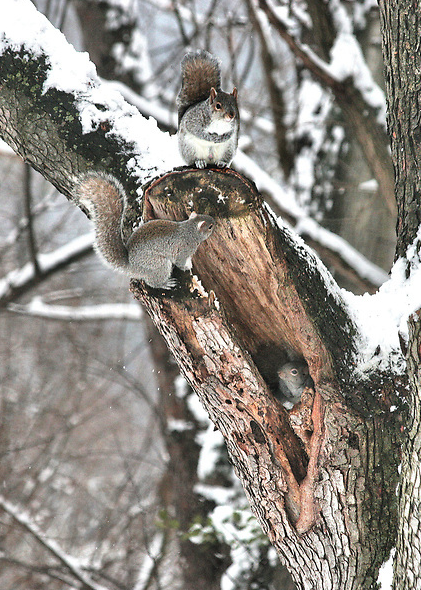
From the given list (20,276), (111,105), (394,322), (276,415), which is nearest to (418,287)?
(394,322)

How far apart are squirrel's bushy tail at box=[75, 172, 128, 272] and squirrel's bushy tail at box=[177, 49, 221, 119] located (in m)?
0.51

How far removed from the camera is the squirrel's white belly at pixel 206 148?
2.22 metres

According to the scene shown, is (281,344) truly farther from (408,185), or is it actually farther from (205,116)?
(205,116)

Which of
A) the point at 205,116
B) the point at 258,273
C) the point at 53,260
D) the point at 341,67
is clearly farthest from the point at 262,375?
the point at 53,260

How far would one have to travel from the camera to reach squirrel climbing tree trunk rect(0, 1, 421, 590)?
1934 mm

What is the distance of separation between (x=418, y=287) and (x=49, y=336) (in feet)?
26.9

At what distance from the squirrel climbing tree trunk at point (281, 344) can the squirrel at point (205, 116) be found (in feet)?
1.16

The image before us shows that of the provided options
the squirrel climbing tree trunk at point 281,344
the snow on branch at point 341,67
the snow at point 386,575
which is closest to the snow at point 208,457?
the squirrel climbing tree trunk at point 281,344

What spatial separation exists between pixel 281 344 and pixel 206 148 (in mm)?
807

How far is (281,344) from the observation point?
7.11 feet

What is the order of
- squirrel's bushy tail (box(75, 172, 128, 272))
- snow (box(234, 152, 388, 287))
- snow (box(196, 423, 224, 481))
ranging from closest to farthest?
squirrel's bushy tail (box(75, 172, 128, 272)) < snow (box(234, 152, 388, 287)) < snow (box(196, 423, 224, 481))

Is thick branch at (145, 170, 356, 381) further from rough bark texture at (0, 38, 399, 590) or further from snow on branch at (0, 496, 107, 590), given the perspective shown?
snow on branch at (0, 496, 107, 590)

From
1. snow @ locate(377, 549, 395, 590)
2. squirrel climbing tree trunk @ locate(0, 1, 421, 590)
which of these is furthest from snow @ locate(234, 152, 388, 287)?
snow @ locate(377, 549, 395, 590)

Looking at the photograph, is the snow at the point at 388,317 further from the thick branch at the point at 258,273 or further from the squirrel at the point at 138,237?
the squirrel at the point at 138,237
